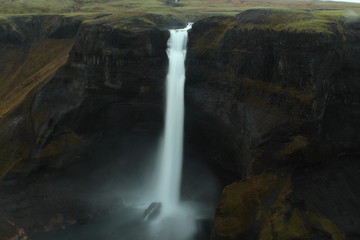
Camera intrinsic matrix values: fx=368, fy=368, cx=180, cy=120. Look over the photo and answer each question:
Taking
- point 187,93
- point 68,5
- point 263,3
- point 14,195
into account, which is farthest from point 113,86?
point 263,3

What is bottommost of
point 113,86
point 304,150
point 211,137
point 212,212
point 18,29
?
point 212,212

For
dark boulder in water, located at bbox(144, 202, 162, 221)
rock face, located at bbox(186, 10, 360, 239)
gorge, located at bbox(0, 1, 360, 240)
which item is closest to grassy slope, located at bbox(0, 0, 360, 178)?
gorge, located at bbox(0, 1, 360, 240)

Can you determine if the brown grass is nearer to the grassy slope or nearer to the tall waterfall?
the grassy slope

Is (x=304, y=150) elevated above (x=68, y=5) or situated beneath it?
situated beneath

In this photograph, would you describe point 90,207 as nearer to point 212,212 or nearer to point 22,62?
point 212,212

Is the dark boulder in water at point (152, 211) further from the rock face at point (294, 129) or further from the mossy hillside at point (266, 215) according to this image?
the mossy hillside at point (266, 215)
